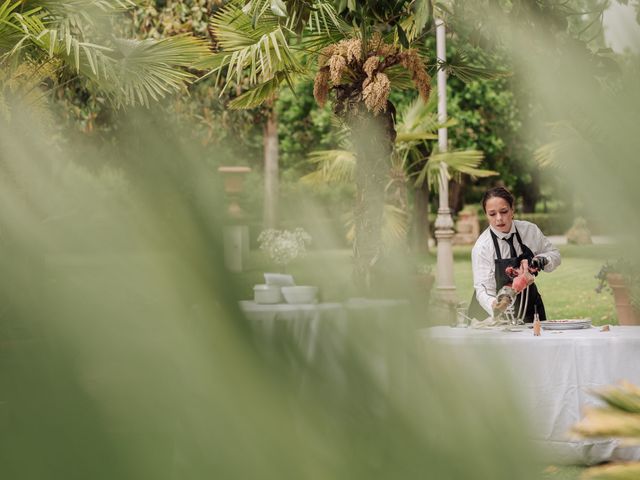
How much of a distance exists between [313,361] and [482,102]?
2448 centimetres

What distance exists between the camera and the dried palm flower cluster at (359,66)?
330 inches

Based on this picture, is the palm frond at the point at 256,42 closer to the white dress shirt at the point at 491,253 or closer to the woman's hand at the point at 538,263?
the white dress shirt at the point at 491,253

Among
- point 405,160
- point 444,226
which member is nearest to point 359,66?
point 405,160

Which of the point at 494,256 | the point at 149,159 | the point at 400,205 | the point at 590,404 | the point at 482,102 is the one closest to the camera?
the point at 149,159

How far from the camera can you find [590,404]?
1.72ft

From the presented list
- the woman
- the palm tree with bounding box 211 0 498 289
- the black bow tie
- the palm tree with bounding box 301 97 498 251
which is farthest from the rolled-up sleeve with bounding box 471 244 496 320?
the palm tree with bounding box 301 97 498 251

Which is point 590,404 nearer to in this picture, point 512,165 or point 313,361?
point 313,361

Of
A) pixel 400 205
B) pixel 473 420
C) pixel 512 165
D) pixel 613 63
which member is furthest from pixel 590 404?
pixel 512 165

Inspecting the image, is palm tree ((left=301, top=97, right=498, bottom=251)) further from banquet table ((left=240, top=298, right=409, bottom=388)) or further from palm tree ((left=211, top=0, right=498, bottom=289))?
banquet table ((left=240, top=298, right=409, bottom=388))

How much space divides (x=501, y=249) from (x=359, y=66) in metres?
3.95

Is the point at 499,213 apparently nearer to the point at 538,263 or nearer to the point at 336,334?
the point at 538,263

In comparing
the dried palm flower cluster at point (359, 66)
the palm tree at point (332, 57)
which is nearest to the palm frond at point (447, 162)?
the palm tree at point (332, 57)

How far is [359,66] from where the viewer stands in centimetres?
888

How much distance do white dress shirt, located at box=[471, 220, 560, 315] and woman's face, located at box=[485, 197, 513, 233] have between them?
39 millimetres
